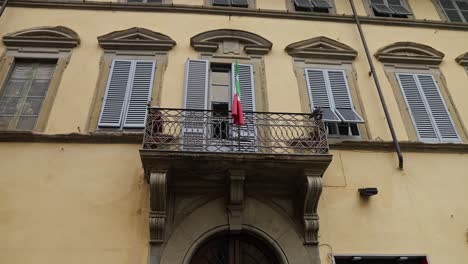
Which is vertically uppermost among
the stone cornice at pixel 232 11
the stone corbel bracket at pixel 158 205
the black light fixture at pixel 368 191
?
the stone cornice at pixel 232 11

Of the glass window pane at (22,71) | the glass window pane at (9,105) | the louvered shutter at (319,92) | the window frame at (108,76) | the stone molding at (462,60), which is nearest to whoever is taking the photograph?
the window frame at (108,76)

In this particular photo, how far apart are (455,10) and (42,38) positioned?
1054cm

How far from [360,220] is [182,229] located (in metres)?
3.04

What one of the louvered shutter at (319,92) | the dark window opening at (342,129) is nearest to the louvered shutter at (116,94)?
the louvered shutter at (319,92)

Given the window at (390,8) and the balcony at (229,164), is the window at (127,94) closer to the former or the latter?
the balcony at (229,164)

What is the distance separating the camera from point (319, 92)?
27.5ft

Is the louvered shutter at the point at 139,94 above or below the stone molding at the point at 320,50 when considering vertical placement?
below

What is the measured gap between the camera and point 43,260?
607 centimetres

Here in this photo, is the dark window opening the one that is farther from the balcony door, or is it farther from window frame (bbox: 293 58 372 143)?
the balcony door

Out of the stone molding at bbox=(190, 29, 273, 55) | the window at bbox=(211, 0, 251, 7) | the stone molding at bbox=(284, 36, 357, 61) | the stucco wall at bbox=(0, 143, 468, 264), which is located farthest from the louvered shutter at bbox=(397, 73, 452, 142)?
the window at bbox=(211, 0, 251, 7)

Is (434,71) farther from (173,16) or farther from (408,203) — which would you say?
(173,16)

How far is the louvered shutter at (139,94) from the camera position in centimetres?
764

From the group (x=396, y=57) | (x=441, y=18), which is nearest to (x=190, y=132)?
(x=396, y=57)

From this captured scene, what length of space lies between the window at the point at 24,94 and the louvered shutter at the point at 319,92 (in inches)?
216
